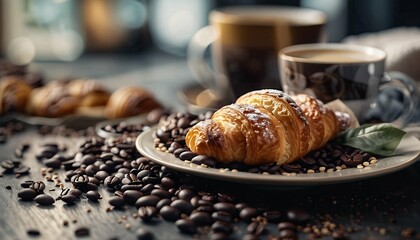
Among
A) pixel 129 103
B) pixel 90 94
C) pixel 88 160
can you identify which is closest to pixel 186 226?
pixel 88 160

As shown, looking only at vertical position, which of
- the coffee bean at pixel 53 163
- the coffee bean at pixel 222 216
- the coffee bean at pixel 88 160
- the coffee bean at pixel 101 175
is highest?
the coffee bean at pixel 222 216

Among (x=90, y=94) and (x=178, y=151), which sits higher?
(x=178, y=151)

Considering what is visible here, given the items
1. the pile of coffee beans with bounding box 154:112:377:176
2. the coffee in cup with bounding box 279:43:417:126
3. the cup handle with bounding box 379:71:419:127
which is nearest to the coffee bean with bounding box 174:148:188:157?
the pile of coffee beans with bounding box 154:112:377:176

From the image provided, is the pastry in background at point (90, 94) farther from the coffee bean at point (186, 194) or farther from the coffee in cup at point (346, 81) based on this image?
the coffee bean at point (186, 194)

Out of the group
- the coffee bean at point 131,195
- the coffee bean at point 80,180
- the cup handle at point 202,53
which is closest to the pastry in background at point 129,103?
the cup handle at point 202,53

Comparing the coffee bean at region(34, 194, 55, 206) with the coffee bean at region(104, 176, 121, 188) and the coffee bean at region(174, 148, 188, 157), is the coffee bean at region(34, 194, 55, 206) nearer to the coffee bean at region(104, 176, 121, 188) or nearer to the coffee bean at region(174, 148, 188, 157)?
the coffee bean at region(104, 176, 121, 188)

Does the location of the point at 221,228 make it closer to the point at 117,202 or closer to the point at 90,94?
the point at 117,202
